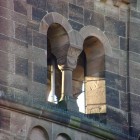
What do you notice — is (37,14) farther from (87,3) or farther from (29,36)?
(87,3)

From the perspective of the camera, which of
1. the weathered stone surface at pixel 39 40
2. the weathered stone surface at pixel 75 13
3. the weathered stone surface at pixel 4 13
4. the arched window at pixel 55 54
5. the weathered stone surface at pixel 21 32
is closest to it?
the weathered stone surface at pixel 4 13

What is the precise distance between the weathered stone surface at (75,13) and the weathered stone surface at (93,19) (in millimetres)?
129

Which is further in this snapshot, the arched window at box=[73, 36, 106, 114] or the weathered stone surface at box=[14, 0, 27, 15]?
the arched window at box=[73, 36, 106, 114]

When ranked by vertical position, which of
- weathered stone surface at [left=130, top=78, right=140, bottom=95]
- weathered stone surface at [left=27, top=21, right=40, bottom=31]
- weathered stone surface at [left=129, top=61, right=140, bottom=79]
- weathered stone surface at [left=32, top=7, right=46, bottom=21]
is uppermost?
weathered stone surface at [left=32, top=7, right=46, bottom=21]

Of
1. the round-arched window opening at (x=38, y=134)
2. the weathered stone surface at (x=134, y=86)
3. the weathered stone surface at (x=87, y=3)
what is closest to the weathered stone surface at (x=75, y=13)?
the weathered stone surface at (x=87, y=3)

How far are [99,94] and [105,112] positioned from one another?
48cm

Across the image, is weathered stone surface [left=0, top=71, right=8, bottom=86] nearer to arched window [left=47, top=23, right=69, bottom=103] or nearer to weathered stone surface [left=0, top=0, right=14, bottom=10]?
weathered stone surface [left=0, top=0, right=14, bottom=10]

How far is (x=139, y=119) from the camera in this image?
58.8 m

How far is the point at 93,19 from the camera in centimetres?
5888

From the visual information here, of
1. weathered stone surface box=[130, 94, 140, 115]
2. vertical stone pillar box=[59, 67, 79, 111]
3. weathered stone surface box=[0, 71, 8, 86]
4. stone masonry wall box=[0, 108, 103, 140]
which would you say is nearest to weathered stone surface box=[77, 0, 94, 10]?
vertical stone pillar box=[59, 67, 79, 111]

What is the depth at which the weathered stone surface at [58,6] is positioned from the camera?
57.9 m

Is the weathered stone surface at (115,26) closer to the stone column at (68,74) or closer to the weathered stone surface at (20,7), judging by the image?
the stone column at (68,74)

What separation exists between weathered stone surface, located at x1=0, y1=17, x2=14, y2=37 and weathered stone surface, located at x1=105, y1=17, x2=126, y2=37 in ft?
9.38

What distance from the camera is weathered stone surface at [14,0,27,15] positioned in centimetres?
5709
